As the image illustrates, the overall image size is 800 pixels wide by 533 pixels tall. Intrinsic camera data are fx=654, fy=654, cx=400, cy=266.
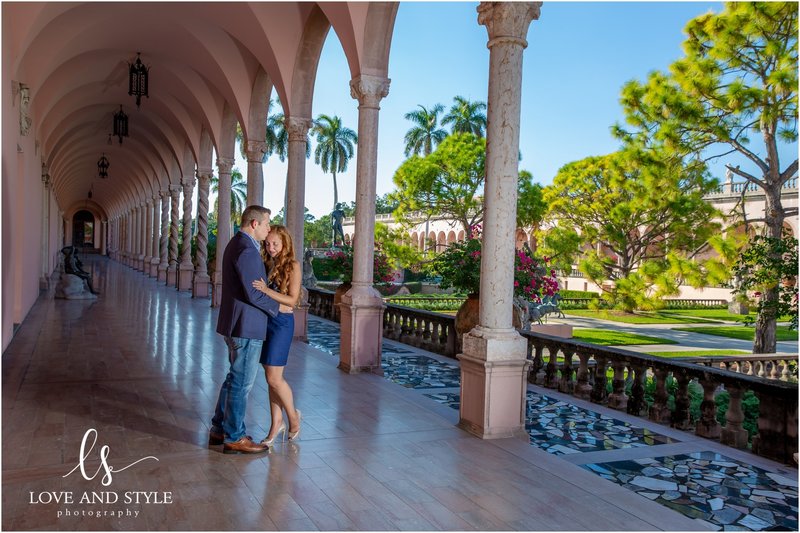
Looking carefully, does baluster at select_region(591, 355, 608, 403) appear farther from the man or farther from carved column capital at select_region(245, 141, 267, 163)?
carved column capital at select_region(245, 141, 267, 163)

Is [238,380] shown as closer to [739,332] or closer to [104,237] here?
[739,332]

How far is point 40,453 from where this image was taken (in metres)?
4.72

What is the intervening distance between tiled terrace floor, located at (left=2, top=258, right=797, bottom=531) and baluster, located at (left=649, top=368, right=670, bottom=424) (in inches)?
12.2

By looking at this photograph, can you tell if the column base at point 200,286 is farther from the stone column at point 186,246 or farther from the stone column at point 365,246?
the stone column at point 365,246

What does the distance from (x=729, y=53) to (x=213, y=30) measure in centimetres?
962

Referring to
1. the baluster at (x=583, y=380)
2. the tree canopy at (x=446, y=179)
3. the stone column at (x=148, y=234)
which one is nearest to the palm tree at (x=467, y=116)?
the tree canopy at (x=446, y=179)

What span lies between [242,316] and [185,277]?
725 inches

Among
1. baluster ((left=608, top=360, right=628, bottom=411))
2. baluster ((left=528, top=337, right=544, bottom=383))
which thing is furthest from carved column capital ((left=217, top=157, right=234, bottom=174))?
baluster ((left=608, top=360, right=628, bottom=411))

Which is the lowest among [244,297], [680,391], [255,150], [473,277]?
[680,391]

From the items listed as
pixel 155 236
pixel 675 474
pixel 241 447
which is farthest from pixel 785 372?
pixel 155 236

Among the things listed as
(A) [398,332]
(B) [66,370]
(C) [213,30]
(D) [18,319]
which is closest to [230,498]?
(B) [66,370]

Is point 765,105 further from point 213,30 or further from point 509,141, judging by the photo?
point 213,30

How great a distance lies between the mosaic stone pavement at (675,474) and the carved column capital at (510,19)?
138 inches

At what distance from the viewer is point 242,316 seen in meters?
4.67
